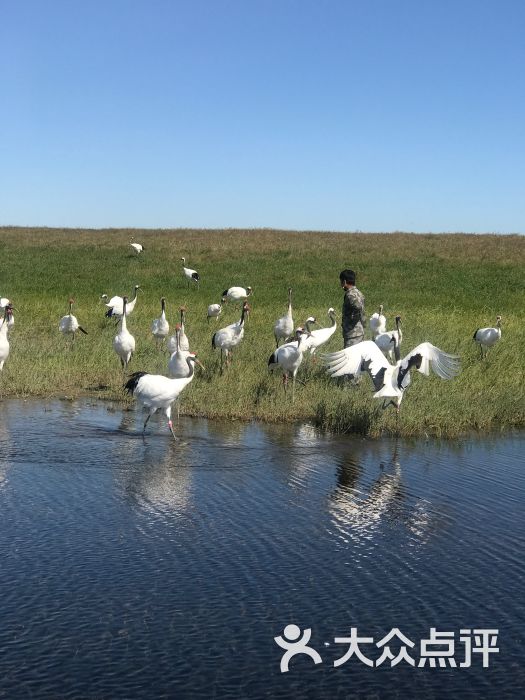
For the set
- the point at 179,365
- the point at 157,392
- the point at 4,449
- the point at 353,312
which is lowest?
the point at 4,449

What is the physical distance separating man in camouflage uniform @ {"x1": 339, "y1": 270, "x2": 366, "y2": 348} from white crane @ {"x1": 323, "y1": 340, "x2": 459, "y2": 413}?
5.41ft

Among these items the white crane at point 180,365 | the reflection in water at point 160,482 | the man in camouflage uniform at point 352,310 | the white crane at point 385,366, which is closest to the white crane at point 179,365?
the white crane at point 180,365

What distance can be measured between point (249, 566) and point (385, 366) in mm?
6257

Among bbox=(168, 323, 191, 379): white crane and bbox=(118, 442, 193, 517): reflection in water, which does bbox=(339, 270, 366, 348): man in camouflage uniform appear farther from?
bbox=(118, 442, 193, 517): reflection in water

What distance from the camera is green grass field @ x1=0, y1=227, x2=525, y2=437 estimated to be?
13.5 meters

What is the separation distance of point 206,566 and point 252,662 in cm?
157

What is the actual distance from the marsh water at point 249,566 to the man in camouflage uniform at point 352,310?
375cm

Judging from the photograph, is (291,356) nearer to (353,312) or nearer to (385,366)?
(353,312)

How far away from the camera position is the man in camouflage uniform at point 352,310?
14742 mm

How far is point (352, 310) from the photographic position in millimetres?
14812

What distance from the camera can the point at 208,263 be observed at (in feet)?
139

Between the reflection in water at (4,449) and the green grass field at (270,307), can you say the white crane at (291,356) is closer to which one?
the green grass field at (270,307)

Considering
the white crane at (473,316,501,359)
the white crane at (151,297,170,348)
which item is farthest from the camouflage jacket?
the white crane at (151,297,170,348)

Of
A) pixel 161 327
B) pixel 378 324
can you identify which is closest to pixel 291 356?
pixel 161 327
